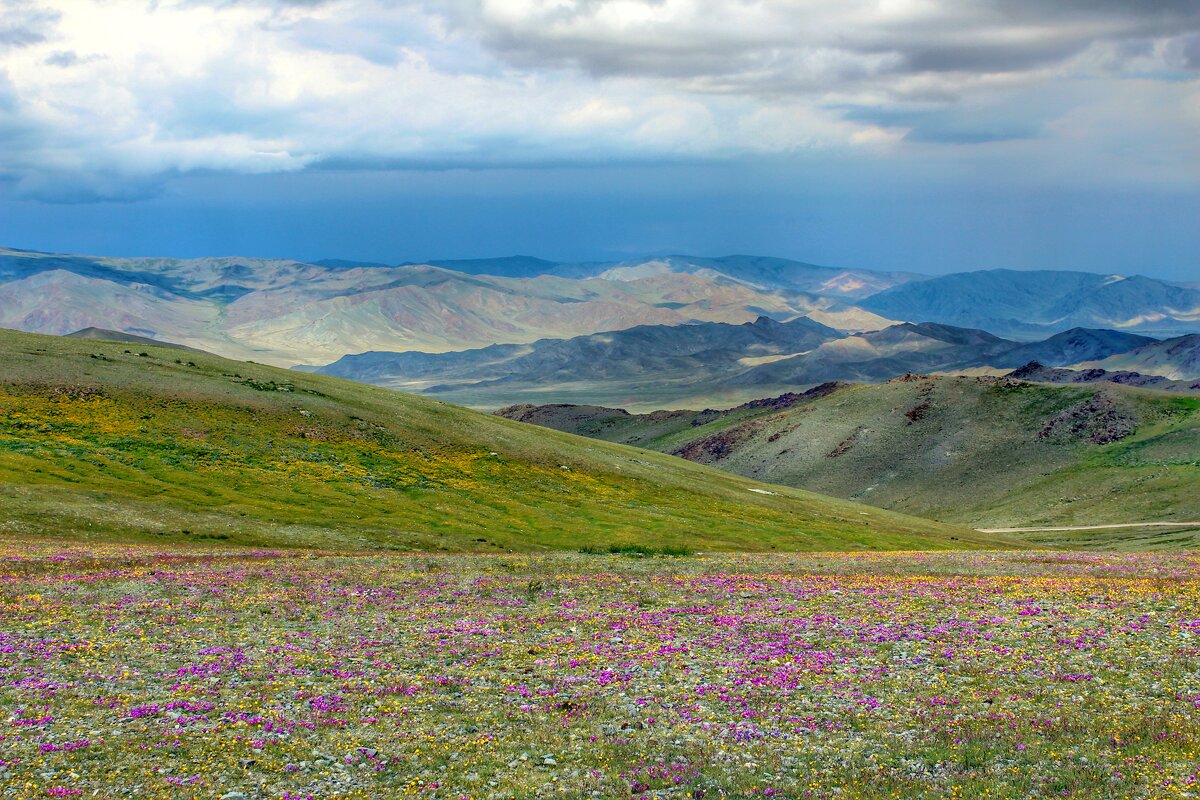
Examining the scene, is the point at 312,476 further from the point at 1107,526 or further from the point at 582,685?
the point at 1107,526

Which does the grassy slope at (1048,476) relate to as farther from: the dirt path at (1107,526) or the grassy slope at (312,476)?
the grassy slope at (312,476)

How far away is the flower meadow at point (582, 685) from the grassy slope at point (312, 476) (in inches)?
764

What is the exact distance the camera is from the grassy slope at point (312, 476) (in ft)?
211

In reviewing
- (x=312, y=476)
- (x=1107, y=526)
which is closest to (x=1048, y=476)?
(x=1107, y=526)

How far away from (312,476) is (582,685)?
191ft

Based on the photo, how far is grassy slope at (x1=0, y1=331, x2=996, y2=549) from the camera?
211 feet

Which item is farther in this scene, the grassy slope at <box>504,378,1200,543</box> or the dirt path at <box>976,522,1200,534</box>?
the grassy slope at <box>504,378,1200,543</box>

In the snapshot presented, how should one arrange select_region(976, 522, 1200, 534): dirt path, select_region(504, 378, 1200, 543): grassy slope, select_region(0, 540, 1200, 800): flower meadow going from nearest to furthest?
select_region(0, 540, 1200, 800): flower meadow < select_region(976, 522, 1200, 534): dirt path < select_region(504, 378, 1200, 543): grassy slope

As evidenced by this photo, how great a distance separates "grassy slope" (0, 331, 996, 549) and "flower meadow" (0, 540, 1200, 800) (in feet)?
63.6

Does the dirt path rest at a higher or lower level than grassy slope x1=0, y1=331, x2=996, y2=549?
lower

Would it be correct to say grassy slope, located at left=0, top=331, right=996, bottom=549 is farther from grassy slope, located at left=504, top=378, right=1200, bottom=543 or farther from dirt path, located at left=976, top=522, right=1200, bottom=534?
grassy slope, located at left=504, top=378, right=1200, bottom=543

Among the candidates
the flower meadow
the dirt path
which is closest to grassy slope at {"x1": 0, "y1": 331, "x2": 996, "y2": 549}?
the flower meadow

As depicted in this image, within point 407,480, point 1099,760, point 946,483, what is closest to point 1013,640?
point 1099,760

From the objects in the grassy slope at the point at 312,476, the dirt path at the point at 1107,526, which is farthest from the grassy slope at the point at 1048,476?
the grassy slope at the point at 312,476
